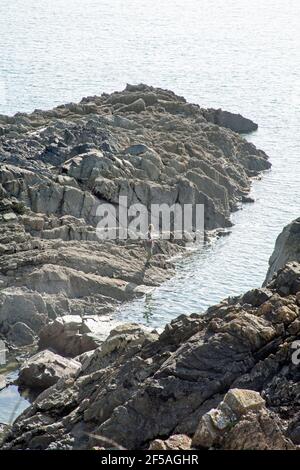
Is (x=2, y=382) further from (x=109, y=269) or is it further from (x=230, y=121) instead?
(x=230, y=121)

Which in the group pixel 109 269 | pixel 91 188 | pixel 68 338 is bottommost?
pixel 68 338

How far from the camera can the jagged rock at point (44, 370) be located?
125 ft

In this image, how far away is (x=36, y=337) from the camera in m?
44.1

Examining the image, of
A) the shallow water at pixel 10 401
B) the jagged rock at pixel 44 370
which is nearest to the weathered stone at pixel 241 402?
the shallow water at pixel 10 401

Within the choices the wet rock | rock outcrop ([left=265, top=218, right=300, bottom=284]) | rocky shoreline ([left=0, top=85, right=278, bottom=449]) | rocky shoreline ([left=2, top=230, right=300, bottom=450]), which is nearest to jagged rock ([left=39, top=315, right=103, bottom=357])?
rocky shoreline ([left=0, top=85, right=278, bottom=449])

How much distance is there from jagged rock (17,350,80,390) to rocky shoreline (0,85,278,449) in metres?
0.06

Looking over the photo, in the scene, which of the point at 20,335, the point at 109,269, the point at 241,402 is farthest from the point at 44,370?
the point at 241,402

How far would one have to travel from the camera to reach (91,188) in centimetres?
5800

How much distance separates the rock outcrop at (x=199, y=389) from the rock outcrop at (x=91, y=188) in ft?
45.4

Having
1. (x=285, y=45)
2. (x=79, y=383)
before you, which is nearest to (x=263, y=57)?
(x=285, y=45)

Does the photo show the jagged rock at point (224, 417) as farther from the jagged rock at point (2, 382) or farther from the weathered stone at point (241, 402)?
the jagged rock at point (2, 382)

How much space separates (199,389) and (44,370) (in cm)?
1251
